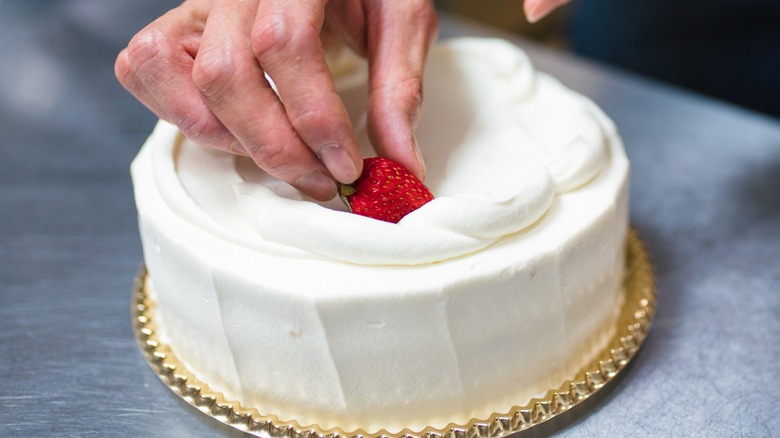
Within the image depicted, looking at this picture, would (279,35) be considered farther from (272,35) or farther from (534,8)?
(534,8)

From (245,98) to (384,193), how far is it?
0.22 m

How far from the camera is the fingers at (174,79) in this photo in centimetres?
113

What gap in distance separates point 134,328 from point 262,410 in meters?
0.33

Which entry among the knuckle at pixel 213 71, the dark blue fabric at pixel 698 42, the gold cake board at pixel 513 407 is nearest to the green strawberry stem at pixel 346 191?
the knuckle at pixel 213 71

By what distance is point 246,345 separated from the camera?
45.0 inches

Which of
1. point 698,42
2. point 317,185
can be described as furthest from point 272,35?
point 698,42

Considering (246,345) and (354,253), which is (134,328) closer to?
(246,345)

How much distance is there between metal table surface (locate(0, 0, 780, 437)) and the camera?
1289 mm

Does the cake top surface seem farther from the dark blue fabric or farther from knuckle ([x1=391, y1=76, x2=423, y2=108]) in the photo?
the dark blue fabric

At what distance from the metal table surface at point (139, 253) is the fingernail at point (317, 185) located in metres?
0.38

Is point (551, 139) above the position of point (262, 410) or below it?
above

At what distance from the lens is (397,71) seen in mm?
1243

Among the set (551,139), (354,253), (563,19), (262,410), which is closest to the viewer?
(354,253)

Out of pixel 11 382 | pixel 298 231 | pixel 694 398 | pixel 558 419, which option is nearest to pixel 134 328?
pixel 11 382
